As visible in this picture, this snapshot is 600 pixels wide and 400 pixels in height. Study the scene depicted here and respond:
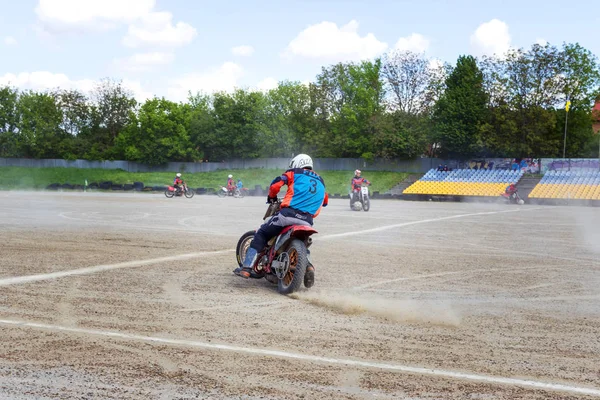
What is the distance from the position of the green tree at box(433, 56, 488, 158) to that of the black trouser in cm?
5384

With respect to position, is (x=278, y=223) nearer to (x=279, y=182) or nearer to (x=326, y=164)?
(x=279, y=182)

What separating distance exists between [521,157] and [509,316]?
175 ft

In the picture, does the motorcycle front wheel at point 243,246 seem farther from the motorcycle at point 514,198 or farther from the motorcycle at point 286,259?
the motorcycle at point 514,198

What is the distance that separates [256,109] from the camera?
81.9 meters

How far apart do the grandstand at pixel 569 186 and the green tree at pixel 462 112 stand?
512 inches

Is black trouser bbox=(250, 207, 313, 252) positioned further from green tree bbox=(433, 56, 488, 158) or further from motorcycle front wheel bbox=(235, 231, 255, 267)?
green tree bbox=(433, 56, 488, 158)

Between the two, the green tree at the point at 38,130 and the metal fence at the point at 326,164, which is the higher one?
the green tree at the point at 38,130

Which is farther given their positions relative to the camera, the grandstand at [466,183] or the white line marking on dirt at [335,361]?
the grandstand at [466,183]

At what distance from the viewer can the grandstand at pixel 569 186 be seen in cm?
4165

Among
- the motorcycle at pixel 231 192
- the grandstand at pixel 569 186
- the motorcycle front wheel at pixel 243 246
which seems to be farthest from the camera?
the motorcycle at pixel 231 192

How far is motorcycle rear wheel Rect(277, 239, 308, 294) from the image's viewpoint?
8.20 meters

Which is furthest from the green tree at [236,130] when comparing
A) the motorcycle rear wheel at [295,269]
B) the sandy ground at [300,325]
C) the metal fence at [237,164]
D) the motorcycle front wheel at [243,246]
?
the motorcycle rear wheel at [295,269]

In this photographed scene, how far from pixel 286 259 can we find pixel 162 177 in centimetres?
6379

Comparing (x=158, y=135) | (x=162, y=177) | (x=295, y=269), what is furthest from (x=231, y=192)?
(x=158, y=135)
